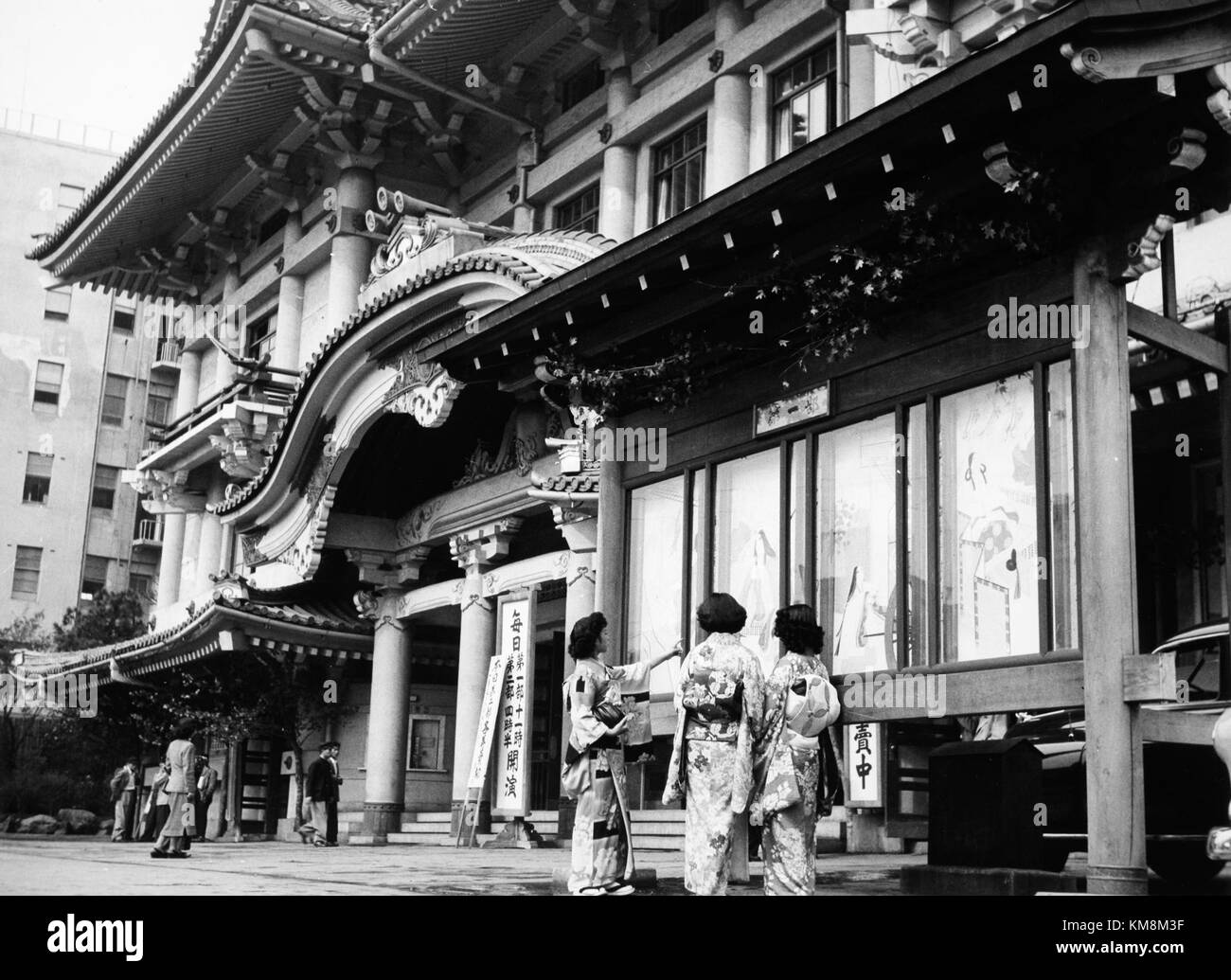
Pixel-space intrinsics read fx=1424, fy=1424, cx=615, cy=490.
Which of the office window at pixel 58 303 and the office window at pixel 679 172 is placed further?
the office window at pixel 58 303

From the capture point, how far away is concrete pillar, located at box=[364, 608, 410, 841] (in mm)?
17953

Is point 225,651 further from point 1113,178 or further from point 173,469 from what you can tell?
point 1113,178

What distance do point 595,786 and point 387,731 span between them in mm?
10127

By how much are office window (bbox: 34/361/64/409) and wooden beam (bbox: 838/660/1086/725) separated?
25.3 metres

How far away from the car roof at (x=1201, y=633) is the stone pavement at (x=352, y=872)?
8.25 ft

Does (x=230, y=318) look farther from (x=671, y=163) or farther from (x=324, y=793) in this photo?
(x=671, y=163)

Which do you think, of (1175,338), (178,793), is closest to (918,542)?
(1175,338)

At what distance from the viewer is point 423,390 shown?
47.3 ft

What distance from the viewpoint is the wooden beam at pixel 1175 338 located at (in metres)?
7.66

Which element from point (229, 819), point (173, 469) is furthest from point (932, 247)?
point (173, 469)

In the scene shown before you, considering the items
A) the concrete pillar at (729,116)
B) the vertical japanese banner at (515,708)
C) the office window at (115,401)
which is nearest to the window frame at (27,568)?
the office window at (115,401)

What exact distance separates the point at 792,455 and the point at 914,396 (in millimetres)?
1102

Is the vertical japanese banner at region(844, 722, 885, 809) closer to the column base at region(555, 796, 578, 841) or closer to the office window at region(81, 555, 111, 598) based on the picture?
the column base at region(555, 796, 578, 841)

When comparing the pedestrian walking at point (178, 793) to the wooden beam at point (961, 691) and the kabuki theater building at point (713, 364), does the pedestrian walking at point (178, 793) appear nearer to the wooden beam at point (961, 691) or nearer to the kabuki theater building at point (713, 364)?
the kabuki theater building at point (713, 364)
